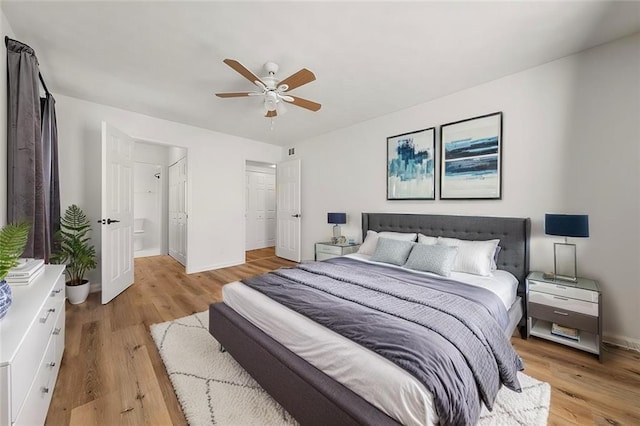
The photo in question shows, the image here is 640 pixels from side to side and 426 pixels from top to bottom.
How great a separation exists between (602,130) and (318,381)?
3134 millimetres

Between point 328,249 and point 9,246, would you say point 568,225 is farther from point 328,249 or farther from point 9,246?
point 9,246

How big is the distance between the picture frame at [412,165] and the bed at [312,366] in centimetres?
47

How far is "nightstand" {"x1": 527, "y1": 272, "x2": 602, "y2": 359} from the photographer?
206cm

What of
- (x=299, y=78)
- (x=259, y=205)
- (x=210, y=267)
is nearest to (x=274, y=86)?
(x=299, y=78)

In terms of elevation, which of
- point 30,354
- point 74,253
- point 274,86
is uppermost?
point 274,86

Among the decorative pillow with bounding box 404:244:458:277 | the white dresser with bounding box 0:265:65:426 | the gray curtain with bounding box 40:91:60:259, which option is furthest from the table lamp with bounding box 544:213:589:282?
the gray curtain with bounding box 40:91:60:259

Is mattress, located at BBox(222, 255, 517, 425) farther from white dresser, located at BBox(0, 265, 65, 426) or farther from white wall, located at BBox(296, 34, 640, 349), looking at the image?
white wall, located at BBox(296, 34, 640, 349)

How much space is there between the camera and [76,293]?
3.12 meters

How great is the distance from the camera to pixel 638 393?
169 centimetres

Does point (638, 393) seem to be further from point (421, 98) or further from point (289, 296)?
point (421, 98)

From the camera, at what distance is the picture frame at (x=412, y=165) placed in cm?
335

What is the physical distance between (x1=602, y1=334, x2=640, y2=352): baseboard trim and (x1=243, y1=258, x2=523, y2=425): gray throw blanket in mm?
1258

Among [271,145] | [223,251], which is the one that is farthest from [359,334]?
[271,145]

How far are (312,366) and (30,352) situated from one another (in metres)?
1.33
